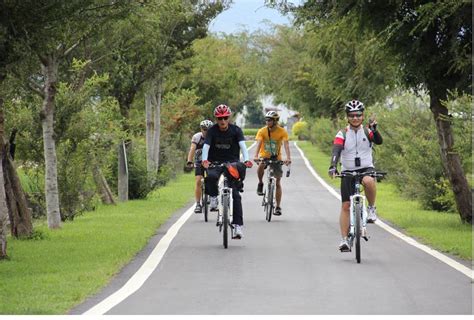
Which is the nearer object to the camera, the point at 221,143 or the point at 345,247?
the point at 345,247

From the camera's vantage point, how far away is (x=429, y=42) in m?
18.1

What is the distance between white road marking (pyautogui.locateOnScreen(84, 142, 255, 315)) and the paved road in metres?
0.10

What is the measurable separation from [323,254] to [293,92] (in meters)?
54.8

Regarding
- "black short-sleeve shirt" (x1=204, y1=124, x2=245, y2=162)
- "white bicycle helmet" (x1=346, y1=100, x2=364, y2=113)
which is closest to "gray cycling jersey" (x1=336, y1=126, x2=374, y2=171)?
"white bicycle helmet" (x1=346, y1=100, x2=364, y2=113)

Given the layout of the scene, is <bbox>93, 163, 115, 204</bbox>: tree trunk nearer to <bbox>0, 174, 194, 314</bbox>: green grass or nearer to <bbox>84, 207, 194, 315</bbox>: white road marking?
<bbox>0, 174, 194, 314</bbox>: green grass

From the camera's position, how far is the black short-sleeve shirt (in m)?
15.8

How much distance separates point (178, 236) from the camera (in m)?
17.3

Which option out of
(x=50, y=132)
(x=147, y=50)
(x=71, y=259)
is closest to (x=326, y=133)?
(x=147, y=50)

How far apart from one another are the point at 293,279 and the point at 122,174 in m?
17.2

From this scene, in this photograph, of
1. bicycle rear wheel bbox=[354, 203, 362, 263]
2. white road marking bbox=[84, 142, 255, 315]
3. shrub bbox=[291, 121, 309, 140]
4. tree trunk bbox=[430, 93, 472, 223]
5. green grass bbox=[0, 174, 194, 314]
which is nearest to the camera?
white road marking bbox=[84, 142, 255, 315]

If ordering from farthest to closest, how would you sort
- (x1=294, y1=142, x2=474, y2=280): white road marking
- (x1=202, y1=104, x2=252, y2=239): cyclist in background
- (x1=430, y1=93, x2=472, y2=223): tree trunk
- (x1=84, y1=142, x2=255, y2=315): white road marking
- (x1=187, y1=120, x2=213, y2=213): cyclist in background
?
1. (x1=187, y1=120, x2=213, y2=213): cyclist in background
2. (x1=430, y1=93, x2=472, y2=223): tree trunk
3. (x1=202, y1=104, x2=252, y2=239): cyclist in background
4. (x1=294, y1=142, x2=474, y2=280): white road marking
5. (x1=84, y1=142, x2=255, y2=315): white road marking

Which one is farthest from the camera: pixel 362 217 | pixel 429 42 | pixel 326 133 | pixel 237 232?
pixel 326 133

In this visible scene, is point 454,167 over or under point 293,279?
over

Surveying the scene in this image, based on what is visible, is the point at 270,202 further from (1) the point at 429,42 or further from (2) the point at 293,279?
(2) the point at 293,279
